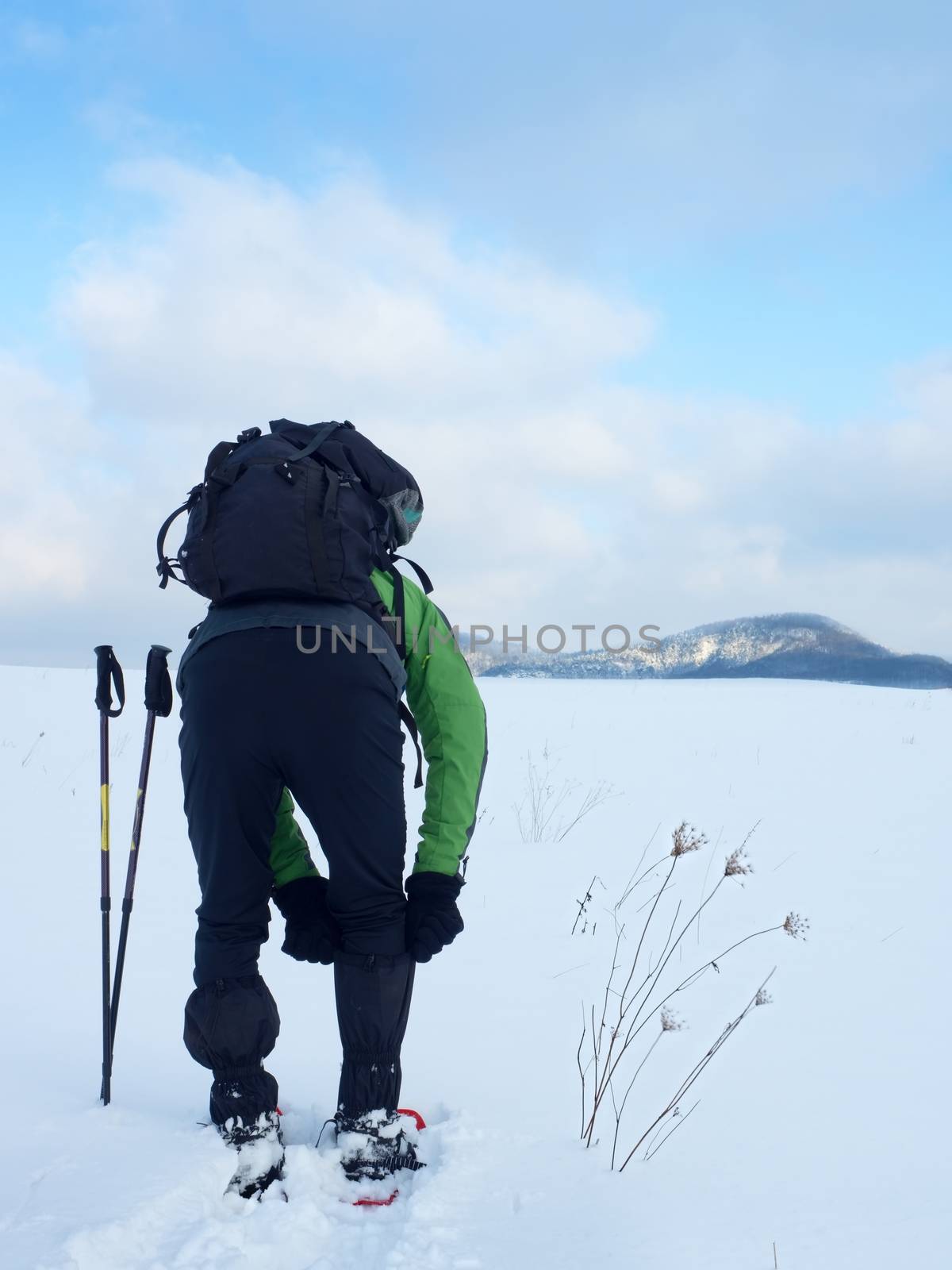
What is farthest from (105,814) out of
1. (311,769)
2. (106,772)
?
(311,769)

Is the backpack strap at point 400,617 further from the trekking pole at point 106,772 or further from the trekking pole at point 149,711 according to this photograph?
the trekking pole at point 106,772

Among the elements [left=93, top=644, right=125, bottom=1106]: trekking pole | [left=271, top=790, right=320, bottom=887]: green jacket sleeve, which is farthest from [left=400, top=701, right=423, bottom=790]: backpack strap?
[left=93, top=644, right=125, bottom=1106]: trekking pole

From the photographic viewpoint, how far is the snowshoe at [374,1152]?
2062mm

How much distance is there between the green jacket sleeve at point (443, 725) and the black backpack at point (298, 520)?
6 cm

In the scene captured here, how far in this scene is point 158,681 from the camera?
7.89 feet

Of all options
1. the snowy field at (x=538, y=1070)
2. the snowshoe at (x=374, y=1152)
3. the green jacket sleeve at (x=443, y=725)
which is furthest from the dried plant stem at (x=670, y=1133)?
the green jacket sleeve at (x=443, y=725)

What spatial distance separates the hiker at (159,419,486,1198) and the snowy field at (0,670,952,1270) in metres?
0.21

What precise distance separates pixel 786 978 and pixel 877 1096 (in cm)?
94

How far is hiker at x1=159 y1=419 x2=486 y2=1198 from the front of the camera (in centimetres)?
202

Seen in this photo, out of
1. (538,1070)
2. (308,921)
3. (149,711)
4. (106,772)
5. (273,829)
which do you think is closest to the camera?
(273,829)

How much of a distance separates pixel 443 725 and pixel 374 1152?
Result: 1002mm

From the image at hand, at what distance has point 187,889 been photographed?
4.62m

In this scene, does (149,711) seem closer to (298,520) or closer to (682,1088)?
(298,520)

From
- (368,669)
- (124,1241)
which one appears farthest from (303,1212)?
(368,669)
